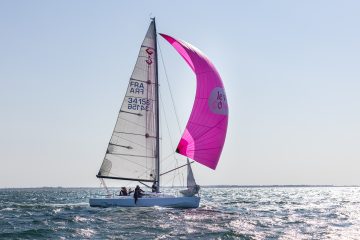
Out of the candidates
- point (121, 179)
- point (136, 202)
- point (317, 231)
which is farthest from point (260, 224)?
point (121, 179)

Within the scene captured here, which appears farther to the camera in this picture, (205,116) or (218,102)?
(218,102)

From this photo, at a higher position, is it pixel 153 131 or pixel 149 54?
pixel 149 54

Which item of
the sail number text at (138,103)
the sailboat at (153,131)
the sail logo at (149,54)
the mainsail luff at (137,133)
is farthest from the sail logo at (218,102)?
the sail logo at (149,54)

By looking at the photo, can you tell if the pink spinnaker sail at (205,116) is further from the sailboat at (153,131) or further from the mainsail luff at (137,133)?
the mainsail luff at (137,133)

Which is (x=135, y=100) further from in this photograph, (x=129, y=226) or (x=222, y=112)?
(x=129, y=226)

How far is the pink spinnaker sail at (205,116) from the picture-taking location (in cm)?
3247

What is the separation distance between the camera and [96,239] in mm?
19594

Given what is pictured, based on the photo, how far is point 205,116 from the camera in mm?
32938

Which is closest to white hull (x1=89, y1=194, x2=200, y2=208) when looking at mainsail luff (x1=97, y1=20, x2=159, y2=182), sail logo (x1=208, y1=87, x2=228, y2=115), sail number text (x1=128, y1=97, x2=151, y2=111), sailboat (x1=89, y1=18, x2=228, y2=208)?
sailboat (x1=89, y1=18, x2=228, y2=208)

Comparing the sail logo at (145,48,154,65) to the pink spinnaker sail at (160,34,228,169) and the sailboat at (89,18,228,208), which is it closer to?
the sailboat at (89,18,228,208)

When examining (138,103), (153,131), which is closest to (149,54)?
(138,103)

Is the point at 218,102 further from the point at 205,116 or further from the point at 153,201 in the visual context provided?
the point at 153,201

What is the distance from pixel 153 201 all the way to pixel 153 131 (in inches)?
208

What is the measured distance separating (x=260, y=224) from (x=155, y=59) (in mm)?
14351
